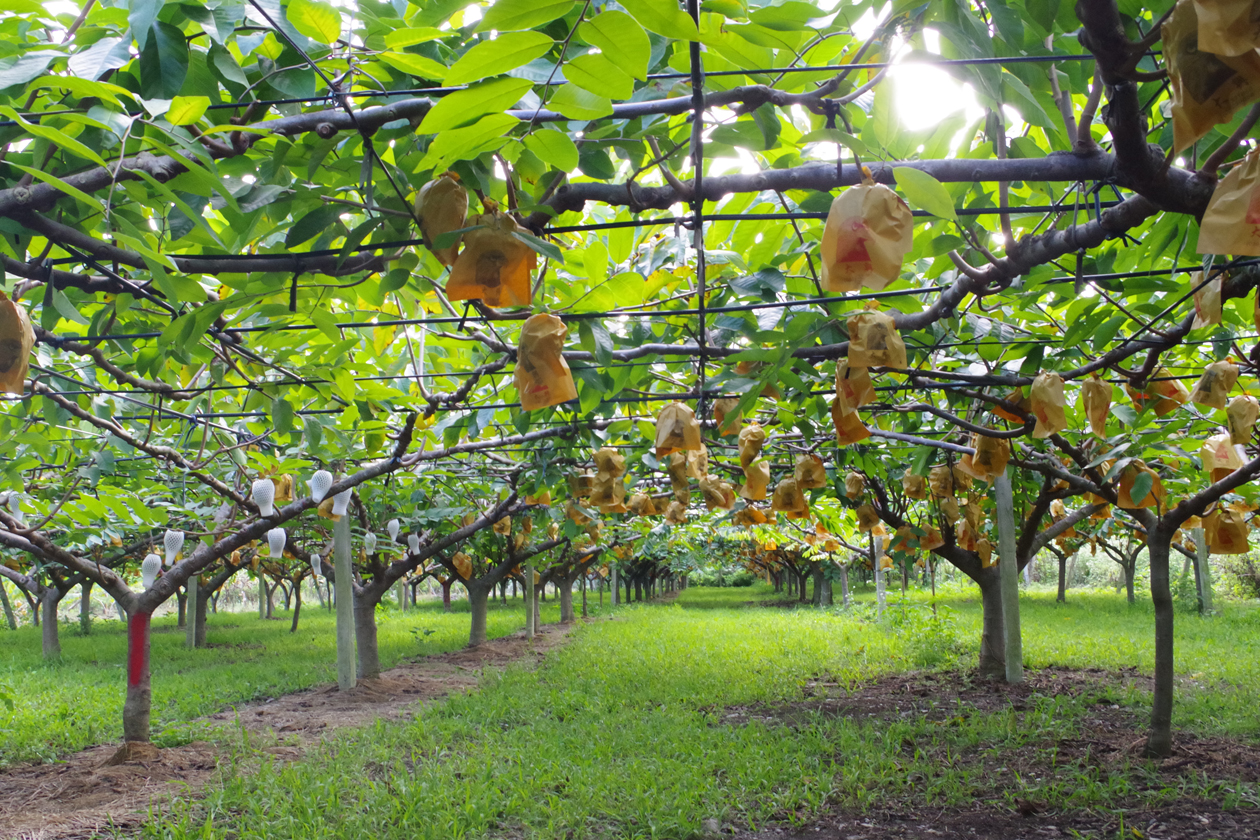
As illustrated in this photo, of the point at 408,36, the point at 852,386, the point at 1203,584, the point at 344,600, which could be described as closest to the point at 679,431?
the point at 852,386

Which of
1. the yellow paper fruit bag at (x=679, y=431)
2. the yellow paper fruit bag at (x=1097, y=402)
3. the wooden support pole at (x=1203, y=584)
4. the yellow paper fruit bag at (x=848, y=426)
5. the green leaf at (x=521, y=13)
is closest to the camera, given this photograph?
the green leaf at (x=521, y=13)

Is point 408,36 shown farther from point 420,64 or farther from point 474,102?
point 474,102

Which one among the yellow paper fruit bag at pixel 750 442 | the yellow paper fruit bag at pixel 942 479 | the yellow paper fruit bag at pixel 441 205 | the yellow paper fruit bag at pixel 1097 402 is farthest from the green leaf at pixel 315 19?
the yellow paper fruit bag at pixel 942 479

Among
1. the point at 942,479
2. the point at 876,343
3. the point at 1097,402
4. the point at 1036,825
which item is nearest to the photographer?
the point at 876,343

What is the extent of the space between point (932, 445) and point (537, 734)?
14.1 feet

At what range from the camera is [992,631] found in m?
8.24

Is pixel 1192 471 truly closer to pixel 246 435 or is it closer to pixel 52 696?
pixel 246 435

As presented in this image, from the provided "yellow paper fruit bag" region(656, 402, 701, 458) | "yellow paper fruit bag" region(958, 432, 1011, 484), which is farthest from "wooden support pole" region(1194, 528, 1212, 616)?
"yellow paper fruit bag" region(656, 402, 701, 458)

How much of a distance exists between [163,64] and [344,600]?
7489mm

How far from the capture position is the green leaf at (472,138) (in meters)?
1.20

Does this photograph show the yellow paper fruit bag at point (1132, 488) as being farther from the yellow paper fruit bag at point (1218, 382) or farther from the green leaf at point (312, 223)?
the green leaf at point (312, 223)

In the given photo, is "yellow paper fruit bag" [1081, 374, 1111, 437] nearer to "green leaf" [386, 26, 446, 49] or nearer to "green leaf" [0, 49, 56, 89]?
"green leaf" [386, 26, 446, 49]

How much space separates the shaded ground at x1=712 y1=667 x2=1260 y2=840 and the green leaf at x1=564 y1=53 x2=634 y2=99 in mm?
4225

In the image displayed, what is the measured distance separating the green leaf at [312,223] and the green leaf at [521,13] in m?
0.83
